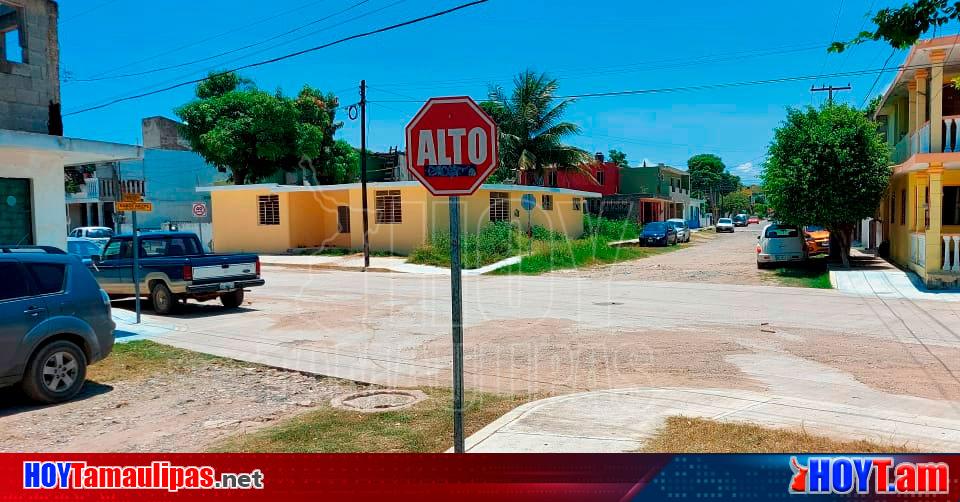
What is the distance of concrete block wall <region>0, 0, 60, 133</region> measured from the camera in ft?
35.5

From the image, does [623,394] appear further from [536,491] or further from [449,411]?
[536,491]

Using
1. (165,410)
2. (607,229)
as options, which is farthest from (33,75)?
(607,229)

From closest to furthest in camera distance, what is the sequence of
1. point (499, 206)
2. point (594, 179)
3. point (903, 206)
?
point (903, 206), point (499, 206), point (594, 179)

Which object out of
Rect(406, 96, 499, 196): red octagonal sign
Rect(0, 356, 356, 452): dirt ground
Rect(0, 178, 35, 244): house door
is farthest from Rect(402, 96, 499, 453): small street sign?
Rect(0, 178, 35, 244): house door

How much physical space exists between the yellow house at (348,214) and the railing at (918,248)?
16.0 m

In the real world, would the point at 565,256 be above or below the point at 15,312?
below

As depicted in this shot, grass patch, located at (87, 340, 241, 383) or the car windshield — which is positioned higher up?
the car windshield

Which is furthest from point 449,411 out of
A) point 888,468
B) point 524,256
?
point 524,256

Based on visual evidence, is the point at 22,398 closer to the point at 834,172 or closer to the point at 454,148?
the point at 454,148

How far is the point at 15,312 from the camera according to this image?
6.99 meters

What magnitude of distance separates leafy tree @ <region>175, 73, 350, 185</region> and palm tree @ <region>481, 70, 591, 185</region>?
11183 mm

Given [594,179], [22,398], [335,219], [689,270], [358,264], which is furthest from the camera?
[594,179]

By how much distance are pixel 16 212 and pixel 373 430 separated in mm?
8342

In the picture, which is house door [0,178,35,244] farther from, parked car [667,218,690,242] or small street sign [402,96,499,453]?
parked car [667,218,690,242]
